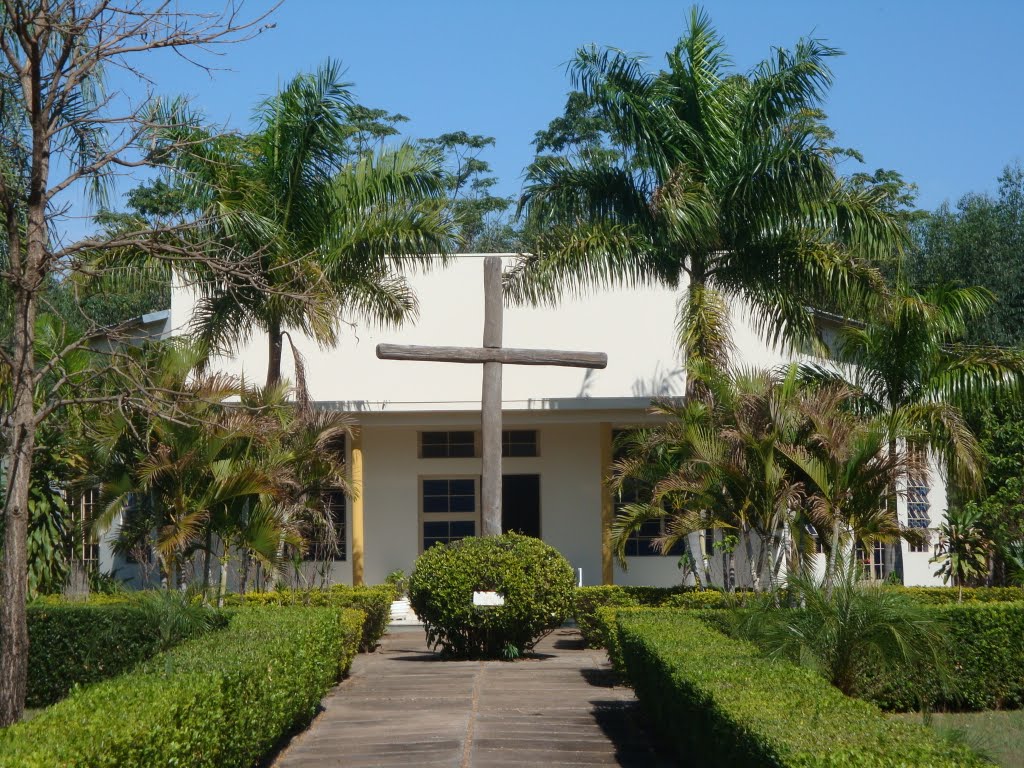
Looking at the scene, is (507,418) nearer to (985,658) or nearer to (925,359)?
(925,359)

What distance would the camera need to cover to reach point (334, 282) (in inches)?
582

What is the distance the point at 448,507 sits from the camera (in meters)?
19.4

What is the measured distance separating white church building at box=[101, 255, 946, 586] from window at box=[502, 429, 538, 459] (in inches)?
0.7

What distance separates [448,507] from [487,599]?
25.1 feet

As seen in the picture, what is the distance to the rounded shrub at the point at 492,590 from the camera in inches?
468

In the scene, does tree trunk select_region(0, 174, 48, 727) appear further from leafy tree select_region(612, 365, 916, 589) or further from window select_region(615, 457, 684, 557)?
window select_region(615, 457, 684, 557)

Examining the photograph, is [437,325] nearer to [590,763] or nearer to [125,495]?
[125,495]

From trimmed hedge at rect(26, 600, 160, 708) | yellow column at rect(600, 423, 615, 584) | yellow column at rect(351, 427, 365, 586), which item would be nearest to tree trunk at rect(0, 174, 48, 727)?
trimmed hedge at rect(26, 600, 160, 708)

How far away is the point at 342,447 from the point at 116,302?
16.3m

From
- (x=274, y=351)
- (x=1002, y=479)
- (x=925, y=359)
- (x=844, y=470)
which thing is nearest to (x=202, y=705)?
(x=844, y=470)

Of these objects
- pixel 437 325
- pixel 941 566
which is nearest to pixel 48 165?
pixel 437 325

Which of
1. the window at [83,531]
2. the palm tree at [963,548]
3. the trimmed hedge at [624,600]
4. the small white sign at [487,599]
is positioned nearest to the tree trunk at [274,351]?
the window at [83,531]

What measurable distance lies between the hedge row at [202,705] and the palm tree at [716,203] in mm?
6324

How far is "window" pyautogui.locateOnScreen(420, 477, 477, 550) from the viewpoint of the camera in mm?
19359
